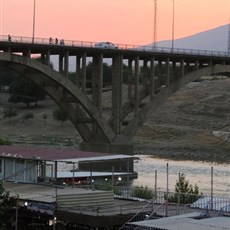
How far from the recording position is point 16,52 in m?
61.0

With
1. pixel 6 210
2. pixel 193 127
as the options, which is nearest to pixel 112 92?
pixel 6 210

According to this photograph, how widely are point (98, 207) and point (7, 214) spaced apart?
10.1ft

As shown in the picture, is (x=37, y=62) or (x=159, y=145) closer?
(x=37, y=62)

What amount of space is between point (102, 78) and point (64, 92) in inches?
238

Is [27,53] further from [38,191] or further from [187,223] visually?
[187,223]

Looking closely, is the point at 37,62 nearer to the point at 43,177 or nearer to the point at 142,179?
the point at 142,179

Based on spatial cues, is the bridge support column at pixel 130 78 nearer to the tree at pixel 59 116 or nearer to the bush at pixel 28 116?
the tree at pixel 59 116

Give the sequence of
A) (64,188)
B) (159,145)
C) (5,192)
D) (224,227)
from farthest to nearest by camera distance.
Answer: (159,145) < (64,188) < (5,192) < (224,227)

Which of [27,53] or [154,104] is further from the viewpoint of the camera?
[154,104]

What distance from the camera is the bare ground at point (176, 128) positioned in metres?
99.5

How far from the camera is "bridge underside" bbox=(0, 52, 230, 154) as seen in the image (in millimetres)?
61969

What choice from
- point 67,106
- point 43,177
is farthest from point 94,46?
point 43,177

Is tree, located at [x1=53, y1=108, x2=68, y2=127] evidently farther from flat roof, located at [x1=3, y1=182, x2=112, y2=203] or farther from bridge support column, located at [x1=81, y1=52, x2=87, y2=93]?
flat roof, located at [x1=3, y1=182, x2=112, y2=203]

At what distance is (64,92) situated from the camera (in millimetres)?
64375
